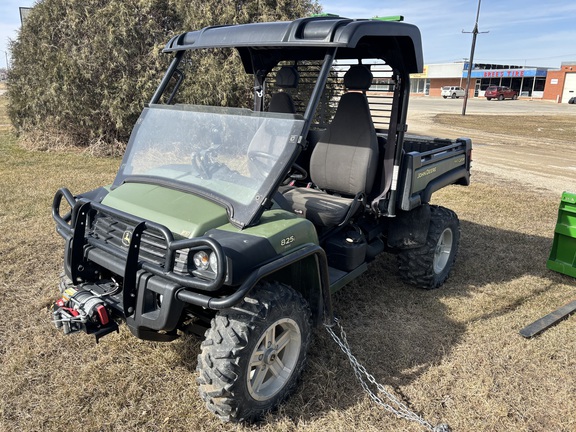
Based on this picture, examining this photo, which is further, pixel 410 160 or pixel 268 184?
pixel 410 160

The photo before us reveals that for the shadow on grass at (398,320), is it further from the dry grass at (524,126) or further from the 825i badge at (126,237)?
the dry grass at (524,126)

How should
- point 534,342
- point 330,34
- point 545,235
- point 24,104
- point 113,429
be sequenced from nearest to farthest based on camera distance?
1. point 113,429
2. point 330,34
3. point 534,342
4. point 545,235
5. point 24,104

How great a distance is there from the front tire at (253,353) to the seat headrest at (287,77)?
2.00 meters

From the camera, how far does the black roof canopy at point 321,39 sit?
8.84 ft

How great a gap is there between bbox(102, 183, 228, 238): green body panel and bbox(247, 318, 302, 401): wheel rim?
66 centimetres

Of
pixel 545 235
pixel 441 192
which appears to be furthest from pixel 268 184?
pixel 441 192

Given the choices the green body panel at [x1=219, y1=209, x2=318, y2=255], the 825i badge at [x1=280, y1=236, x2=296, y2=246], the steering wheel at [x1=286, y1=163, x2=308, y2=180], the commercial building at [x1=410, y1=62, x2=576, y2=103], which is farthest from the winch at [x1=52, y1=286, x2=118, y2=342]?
the commercial building at [x1=410, y1=62, x2=576, y2=103]

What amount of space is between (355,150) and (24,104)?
1038cm

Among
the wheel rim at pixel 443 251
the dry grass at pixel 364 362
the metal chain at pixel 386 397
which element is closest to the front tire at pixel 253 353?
the dry grass at pixel 364 362

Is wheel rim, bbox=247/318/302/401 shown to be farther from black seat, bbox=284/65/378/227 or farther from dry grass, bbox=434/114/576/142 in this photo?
dry grass, bbox=434/114/576/142

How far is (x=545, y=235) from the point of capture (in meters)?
5.85

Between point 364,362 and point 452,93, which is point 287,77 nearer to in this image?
point 364,362

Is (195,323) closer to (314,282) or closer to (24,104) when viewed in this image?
(314,282)

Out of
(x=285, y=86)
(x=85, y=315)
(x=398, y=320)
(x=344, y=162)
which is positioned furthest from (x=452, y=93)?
(x=85, y=315)
